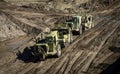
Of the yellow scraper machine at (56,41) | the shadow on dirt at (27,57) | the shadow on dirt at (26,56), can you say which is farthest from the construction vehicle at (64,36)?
the shadow on dirt at (26,56)

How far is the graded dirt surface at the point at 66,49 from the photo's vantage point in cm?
2066

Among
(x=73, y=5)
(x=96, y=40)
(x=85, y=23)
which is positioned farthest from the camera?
(x=73, y=5)

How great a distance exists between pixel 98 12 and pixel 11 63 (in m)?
25.1

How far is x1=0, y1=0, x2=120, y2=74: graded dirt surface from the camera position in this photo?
2066 centimetres

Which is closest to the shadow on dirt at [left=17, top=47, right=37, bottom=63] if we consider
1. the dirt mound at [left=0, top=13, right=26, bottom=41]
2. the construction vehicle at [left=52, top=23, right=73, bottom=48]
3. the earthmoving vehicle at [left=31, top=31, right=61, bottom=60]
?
the earthmoving vehicle at [left=31, top=31, right=61, bottom=60]

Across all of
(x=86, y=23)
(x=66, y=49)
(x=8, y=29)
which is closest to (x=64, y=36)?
(x=66, y=49)

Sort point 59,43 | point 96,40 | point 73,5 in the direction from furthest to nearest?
1. point 73,5
2. point 96,40
3. point 59,43

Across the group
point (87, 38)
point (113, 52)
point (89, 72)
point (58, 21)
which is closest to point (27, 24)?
point (58, 21)

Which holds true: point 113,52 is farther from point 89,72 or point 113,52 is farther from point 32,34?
point 32,34

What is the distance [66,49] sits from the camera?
82.6 ft

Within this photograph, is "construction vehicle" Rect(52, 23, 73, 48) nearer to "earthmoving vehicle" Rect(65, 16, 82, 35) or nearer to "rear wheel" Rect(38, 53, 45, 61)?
"earthmoving vehicle" Rect(65, 16, 82, 35)

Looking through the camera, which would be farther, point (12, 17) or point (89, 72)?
point (12, 17)

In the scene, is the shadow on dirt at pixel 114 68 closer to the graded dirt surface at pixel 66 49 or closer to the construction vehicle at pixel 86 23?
the graded dirt surface at pixel 66 49

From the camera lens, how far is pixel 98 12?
44.4m
